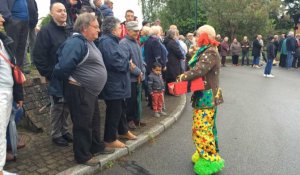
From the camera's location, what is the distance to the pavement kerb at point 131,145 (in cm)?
442

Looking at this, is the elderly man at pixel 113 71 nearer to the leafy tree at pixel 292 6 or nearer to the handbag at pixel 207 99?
the handbag at pixel 207 99

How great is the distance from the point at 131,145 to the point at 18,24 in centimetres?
320

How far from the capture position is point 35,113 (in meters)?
5.93

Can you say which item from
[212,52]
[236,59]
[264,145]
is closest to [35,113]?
[212,52]

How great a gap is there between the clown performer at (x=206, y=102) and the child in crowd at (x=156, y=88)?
8.97 ft

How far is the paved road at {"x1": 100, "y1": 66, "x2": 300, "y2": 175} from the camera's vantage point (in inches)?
191

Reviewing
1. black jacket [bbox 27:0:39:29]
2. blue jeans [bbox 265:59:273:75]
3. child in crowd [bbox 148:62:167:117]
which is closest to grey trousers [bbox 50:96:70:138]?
child in crowd [bbox 148:62:167:117]

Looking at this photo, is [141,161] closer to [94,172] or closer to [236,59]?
[94,172]

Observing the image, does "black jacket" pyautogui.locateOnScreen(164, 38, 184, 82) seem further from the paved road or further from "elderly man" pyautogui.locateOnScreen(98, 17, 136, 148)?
"elderly man" pyautogui.locateOnScreen(98, 17, 136, 148)

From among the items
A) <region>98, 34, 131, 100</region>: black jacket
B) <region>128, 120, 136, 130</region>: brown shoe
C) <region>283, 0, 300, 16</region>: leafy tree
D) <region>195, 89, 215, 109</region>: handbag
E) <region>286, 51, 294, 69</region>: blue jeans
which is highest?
<region>283, 0, 300, 16</region>: leafy tree

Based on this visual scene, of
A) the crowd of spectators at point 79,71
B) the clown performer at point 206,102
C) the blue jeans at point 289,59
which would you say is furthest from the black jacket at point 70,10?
the blue jeans at point 289,59

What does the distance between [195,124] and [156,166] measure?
0.90m

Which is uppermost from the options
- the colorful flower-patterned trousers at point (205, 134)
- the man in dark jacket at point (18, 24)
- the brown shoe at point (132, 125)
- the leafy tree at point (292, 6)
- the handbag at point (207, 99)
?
the leafy tree at point (292, 6)

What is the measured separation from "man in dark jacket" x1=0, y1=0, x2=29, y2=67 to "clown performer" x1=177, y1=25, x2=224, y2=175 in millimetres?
3522
